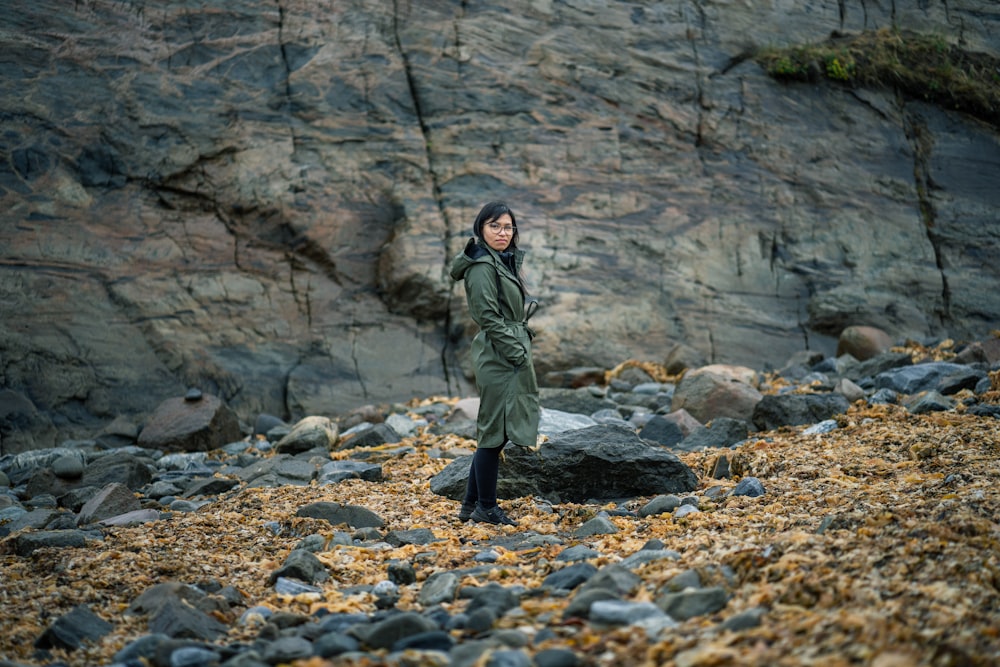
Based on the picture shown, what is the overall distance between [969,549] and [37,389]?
889 cm

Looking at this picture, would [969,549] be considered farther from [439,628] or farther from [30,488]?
[30,488]

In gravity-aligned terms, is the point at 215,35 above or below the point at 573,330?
above

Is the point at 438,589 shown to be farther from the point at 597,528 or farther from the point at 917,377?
the point at 917,377

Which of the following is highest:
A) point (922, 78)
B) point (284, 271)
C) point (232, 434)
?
point (922, 78)

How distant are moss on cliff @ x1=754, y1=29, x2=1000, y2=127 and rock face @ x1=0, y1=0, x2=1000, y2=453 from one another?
26 cm

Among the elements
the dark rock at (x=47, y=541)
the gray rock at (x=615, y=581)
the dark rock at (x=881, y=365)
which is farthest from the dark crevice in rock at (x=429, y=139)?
the gray rock at (x=615, y=581)

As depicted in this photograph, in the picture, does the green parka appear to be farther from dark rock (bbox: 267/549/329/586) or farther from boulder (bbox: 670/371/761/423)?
boulder (bbox: 670/371/761/423)

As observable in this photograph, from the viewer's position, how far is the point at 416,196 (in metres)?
11.6

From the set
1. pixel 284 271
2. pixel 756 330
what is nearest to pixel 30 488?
pixel 284 271

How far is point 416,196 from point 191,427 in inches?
169

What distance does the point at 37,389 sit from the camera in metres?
9.52

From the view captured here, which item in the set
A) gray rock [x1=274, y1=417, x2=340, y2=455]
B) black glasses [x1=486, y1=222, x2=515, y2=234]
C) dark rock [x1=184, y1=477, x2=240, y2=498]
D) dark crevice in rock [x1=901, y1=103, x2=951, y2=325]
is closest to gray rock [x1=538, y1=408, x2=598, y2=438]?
gray rock [x1=274, y1=417, x2=340, y2=455]

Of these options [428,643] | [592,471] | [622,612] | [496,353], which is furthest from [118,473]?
[622,612]

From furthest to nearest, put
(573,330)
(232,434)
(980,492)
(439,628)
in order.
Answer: (573,330) → (232,434) → (980,492) → (439,628)
